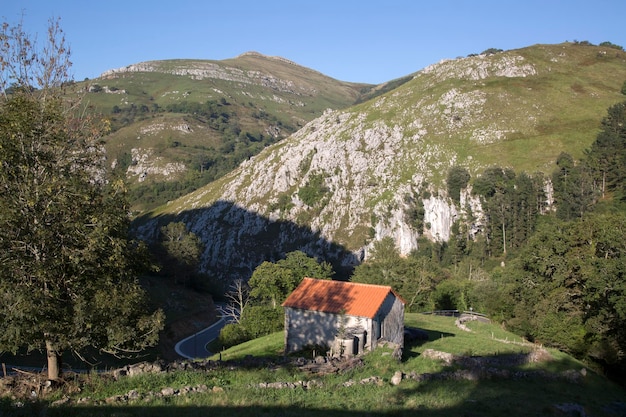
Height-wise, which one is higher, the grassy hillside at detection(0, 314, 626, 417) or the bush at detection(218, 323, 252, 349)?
the grassy hillside at detection(0, 314, 626, 417)

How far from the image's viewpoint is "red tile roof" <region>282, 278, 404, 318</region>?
39.3 meters

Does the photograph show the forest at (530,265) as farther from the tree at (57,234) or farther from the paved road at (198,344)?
the tree at (57,234)

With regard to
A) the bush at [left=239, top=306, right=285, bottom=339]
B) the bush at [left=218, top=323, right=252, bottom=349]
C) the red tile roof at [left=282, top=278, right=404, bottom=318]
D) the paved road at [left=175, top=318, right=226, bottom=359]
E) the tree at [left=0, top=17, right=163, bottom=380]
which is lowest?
the paved road at [left=175, top=318, right=226, bottom=359]

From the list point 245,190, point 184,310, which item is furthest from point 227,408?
point 245,190

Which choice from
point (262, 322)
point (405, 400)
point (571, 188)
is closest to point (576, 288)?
point (262, 322)

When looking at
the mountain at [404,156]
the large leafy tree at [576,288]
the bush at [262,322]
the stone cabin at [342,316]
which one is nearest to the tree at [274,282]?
the bush at [262,322]

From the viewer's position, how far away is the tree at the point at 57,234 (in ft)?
58.9

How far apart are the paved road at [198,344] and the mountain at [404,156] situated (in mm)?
52915

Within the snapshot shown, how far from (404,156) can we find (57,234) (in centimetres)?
13185

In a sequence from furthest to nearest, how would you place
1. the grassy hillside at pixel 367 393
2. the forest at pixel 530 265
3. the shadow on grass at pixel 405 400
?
1. the forest at pixel 530 265
2. the grassy hillside at pixel 367 393
3. the shadow on grass at pixel 405 400

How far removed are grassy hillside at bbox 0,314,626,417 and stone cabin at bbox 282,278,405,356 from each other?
7.62 m

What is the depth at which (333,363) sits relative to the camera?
2525 centimetres

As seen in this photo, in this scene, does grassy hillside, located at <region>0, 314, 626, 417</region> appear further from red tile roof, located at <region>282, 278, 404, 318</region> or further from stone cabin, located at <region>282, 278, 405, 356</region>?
red tile roof, located at <region>282, 278, 404, 318</region>

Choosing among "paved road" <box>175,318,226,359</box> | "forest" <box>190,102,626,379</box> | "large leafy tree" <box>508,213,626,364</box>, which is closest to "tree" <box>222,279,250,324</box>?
"forest" <box>190,102,626,379</box>
